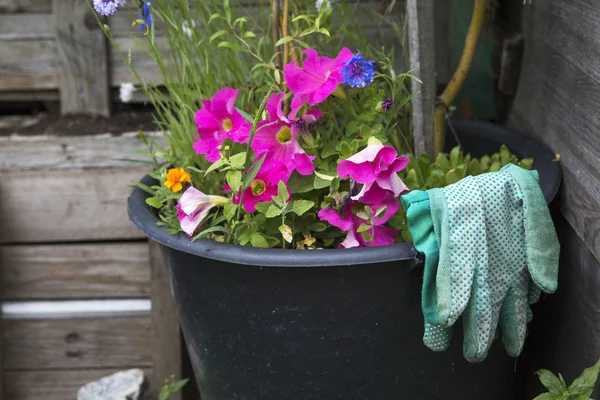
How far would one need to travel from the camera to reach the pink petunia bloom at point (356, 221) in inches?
45.8

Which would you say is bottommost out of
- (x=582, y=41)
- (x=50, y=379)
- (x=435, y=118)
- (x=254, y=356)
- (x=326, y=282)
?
(x=50, y=379)

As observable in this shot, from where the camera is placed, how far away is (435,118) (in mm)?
1468

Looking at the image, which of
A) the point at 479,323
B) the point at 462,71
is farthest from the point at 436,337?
the point at 462,71

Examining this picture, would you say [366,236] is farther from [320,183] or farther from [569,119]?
[569,119]

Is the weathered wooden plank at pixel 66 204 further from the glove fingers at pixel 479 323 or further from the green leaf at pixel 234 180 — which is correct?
the glove fingers at pixel 479 323

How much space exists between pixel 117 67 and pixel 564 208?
1168 mm

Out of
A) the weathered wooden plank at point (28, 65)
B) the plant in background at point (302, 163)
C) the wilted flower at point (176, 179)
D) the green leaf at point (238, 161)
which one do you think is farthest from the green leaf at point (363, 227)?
the weathered wooden plank at point (28, 65)

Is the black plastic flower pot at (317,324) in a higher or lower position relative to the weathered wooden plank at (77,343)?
higher

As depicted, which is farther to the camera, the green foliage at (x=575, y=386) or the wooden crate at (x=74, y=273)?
the wooden crate at (x=74, y=273)

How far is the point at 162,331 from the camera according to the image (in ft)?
6.10

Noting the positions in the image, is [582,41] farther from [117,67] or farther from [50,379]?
[50,379]

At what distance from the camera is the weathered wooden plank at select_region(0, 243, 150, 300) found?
73.2 inches

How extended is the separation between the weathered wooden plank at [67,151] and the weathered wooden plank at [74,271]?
211 millimetres

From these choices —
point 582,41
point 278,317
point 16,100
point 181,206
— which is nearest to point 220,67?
point 181,206
